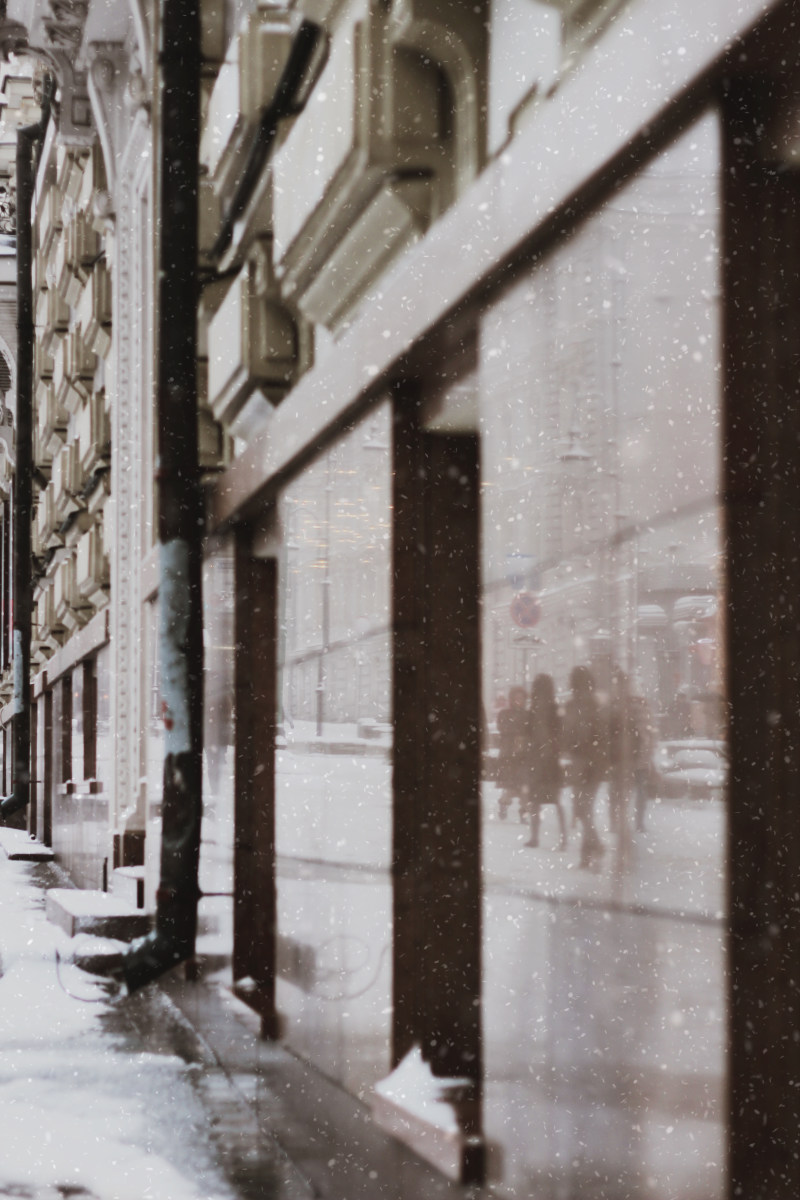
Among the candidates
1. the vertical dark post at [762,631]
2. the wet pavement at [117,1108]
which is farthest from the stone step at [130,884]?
the vertical dark post at [762,631]

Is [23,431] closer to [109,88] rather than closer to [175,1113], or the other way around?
[109,88]

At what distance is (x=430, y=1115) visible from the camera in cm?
380

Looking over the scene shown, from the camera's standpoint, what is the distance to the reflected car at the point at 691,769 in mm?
2446

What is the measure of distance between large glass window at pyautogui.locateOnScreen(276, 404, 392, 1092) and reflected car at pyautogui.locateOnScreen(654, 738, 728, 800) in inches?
73.3

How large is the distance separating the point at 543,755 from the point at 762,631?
39.3 inches

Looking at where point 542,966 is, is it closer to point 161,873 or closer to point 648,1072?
point 648,1072

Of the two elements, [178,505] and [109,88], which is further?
[109,88]

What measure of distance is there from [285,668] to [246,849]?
45.0 inches

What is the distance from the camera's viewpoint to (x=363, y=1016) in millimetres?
4645

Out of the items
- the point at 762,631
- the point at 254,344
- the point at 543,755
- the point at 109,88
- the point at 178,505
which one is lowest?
the point at 543,755

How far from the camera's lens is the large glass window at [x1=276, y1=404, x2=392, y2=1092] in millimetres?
4559

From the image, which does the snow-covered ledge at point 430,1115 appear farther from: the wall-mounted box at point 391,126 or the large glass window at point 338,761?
the wall-mounted box at point 391,126

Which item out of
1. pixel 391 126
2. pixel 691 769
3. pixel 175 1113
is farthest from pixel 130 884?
pixel 691 769

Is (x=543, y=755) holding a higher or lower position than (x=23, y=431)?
lower
